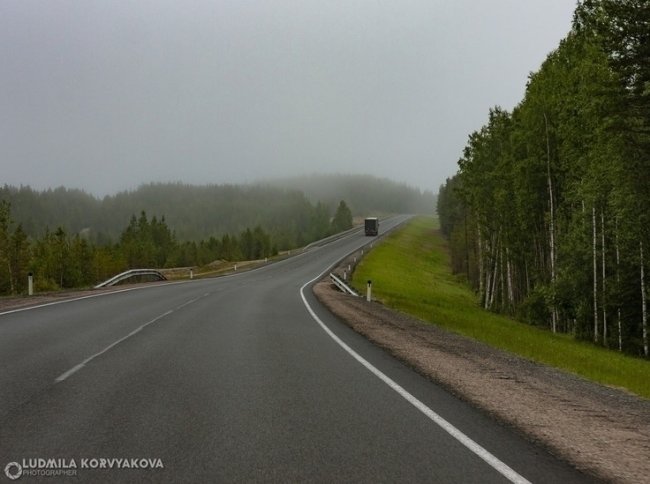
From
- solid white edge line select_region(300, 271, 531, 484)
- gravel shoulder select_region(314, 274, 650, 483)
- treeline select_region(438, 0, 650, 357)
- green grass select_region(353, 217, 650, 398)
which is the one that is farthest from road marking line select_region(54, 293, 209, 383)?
treeline select_region(438, 0, 650, 357)

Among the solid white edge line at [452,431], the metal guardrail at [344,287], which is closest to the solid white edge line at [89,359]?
the solid white edge line at [452,431]

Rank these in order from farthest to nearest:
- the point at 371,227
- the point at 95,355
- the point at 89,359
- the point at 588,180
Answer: the point at 371,227
the point at 588,180
the point at 95,355
the point at 89,359

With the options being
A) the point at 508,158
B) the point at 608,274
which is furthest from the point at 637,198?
the point at 508,158

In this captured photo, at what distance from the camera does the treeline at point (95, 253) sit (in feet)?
239

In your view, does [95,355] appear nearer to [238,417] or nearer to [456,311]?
[238,417]

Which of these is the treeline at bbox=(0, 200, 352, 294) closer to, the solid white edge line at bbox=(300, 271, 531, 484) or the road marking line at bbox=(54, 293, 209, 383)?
the road marking line at bbox=(54, 293, 209, 383)

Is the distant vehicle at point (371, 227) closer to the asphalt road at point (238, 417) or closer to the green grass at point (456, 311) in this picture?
the green grass at point (456, 311)

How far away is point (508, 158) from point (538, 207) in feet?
12.2

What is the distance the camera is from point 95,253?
92.1m

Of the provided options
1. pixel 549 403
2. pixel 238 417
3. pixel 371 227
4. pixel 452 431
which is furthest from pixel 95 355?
pixel 371 227

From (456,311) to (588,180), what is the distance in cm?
1058

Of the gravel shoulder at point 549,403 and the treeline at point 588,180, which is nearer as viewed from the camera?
the gravel shoulder at point 549,403

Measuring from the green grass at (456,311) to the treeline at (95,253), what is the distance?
31.4 meters

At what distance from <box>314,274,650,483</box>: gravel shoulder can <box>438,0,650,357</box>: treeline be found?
44.0 ft
